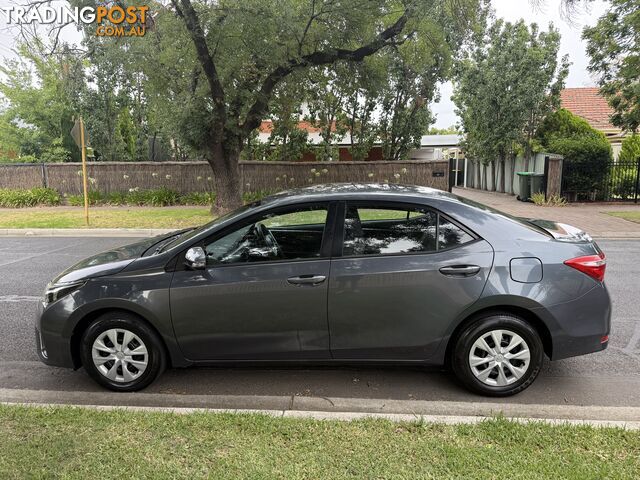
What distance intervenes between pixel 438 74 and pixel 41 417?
1982cm

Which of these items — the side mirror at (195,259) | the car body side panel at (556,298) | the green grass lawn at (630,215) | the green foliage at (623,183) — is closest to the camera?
the car body side panel at (556,298)

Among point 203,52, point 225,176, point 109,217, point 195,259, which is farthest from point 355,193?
point 109,217

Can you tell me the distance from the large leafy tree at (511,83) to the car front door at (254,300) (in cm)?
1826

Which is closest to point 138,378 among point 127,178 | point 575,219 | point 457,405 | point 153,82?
point 457,405

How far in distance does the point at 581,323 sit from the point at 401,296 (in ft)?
4.48

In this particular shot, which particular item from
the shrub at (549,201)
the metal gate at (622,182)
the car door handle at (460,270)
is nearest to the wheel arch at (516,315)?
the car door handle at (460,270)

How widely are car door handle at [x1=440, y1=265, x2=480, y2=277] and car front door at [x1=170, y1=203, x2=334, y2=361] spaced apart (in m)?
0.87

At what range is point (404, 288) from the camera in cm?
352

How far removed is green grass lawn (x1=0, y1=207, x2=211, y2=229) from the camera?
44.5 ft

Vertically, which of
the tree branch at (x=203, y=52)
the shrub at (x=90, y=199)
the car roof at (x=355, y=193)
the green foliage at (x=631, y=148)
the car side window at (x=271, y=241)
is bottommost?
the shrub at (x=90, y=199)

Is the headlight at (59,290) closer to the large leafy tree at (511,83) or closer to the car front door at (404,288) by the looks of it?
the car front door at (404,288)

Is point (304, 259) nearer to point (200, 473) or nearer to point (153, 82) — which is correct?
point (200, 473)

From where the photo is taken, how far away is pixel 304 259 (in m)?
3.63

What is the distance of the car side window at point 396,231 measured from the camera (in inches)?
143
